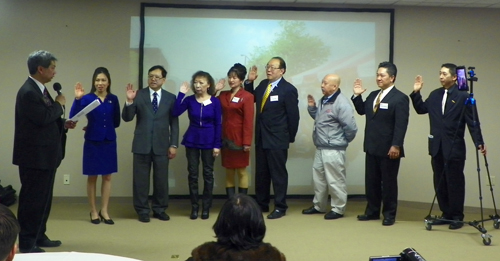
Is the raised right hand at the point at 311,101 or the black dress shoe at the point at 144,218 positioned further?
the raised right hand at the point at 311,101

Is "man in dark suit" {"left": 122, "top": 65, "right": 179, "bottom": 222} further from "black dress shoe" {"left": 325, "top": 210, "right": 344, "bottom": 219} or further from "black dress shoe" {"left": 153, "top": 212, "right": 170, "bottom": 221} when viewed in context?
"black dress shoe" {"left": 325, "top": 210, "right": 344, "bottom": 219}

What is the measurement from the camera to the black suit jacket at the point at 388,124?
20.1ft

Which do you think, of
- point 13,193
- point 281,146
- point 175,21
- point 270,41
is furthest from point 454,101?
point 13,193

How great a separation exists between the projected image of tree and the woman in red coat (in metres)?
0.67

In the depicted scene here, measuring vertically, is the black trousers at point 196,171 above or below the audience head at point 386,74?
below

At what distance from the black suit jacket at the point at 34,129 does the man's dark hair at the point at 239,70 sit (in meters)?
2.39

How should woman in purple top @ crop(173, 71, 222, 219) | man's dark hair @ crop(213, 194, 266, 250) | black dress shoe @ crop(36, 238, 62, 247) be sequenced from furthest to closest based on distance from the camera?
woman in purple top @ crop(173, 71, 222, 219) → black dress shoe @ crop(36, 238, 62, 247) → man's dark hair @ crop(213, 194, 266, 250)

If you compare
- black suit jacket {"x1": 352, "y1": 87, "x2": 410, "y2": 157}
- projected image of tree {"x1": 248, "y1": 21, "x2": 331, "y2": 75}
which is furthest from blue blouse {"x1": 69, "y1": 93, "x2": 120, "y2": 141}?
black suit jacket {"x1": 352, "y1": 87, "x2": 410, "y2": 157}

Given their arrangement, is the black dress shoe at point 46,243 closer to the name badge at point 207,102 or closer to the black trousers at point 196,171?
the black trousers at point 196,171

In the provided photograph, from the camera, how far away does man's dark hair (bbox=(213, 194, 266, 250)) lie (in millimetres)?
2238

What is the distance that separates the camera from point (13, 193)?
695 cm

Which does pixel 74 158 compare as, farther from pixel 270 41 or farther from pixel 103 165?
pixel 270 41

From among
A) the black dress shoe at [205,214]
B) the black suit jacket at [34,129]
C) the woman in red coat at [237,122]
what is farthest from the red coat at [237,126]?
the black suit jacket at [34,129]

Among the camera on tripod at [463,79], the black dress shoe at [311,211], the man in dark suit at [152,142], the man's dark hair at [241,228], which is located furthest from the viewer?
the black dress shoe at [311,211]
